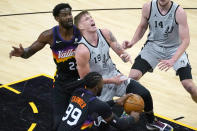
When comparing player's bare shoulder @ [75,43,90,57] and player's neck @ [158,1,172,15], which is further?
player's neck @ [158,1,172,15]

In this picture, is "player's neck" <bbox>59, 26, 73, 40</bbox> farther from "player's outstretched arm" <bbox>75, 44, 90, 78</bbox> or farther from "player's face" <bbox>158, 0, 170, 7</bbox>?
"player's face" <bbox>158, 0, 170, 7</bbox>

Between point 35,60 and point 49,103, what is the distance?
6.03ft

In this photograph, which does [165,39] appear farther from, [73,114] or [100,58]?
[73,114]

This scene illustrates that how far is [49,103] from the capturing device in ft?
22.8

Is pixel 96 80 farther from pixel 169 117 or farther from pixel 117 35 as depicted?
pixel 117 35

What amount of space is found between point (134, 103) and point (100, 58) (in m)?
0.79

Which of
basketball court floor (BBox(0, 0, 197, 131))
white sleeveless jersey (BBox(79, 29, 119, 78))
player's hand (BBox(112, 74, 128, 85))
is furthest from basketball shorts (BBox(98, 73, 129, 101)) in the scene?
basketball court floor (BBox(0, 0, 197, 131))

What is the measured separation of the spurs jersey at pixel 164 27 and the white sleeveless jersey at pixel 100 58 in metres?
1.04

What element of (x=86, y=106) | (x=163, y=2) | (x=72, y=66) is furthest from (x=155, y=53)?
(x=86, y=106)

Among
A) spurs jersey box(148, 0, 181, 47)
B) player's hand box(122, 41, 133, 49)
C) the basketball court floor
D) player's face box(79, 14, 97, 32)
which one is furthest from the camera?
the basketball court floor

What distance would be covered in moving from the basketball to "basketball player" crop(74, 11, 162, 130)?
239 mm

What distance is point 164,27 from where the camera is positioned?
244 inches

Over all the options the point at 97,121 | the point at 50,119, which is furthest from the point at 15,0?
the point at 97,121

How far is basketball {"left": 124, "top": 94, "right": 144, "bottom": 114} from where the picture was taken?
5.35 m
